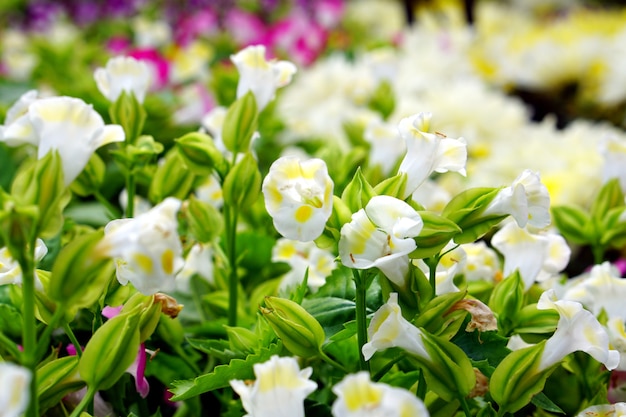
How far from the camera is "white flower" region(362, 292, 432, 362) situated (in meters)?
0.35

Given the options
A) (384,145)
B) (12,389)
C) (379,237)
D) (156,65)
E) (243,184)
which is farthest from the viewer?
(156,65)

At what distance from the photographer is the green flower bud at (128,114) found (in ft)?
1.70

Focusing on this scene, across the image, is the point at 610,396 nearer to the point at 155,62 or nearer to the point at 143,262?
the point at 143,262

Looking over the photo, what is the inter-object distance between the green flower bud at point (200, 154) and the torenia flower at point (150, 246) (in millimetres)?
171

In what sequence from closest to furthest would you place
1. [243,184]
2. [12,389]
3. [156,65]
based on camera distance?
[12,389] → [243,184] → [156,65]

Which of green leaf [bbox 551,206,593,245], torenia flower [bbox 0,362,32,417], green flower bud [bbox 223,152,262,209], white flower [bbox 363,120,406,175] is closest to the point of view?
torenia flower [bbox 0,362,32,417]

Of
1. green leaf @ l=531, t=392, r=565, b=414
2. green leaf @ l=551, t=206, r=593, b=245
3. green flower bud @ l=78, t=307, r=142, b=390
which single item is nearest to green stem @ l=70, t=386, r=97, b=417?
green flower bud @ l=78, t=307, r=142, b=390

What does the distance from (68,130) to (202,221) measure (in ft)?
0.54

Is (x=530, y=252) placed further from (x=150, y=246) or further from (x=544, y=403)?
(x=150, y=246)

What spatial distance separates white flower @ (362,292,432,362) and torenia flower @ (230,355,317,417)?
0.05m

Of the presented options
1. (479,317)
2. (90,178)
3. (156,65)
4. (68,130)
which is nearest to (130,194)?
(90,178)

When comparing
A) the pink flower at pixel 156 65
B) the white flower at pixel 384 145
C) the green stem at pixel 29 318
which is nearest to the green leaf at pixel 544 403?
the green stem at pixel 29 318

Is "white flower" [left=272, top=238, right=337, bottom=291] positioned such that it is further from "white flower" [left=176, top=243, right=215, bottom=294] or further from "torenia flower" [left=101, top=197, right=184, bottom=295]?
"torenia flower" [left=101, top=197, right=184, bottom=295]

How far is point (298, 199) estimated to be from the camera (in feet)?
1.17
